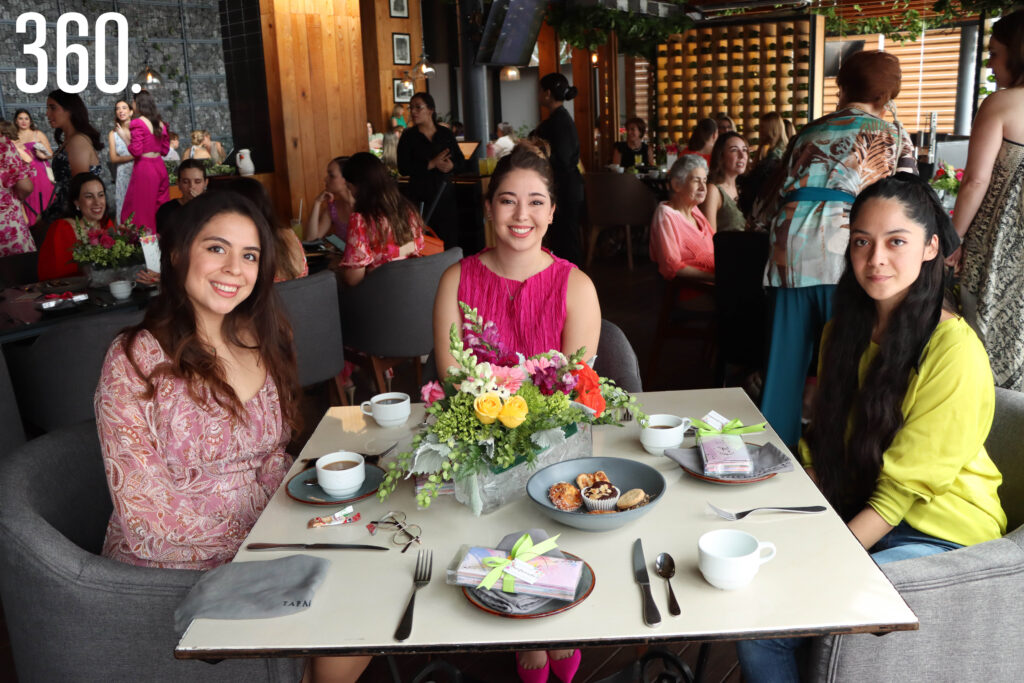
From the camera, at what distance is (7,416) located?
9.02 feet

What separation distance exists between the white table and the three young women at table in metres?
0.20

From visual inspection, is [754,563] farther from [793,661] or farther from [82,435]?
[82,435]

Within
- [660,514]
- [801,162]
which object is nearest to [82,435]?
[660,514]

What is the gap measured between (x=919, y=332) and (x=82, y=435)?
173 cm

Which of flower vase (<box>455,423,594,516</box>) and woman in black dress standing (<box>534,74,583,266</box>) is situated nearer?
flower vase (<box>455,423,594,516</box>)

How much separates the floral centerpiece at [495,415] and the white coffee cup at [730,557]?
33cm

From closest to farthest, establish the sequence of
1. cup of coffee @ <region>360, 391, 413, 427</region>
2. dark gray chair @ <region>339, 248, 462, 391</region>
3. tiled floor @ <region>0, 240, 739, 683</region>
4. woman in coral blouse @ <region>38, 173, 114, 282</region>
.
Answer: cup of coffee @ <region>360, 391, 413, 427</region>, tiled floor @ <region>0, 240, 739, 683</region>, dark gray chair @ <region>339, 248, 462, 391</region>, woman in coral blouse @ <region>38, 173, 114, 282</region>

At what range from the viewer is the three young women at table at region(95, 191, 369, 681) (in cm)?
161

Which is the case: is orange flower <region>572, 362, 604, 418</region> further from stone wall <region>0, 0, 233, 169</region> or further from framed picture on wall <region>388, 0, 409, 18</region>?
stone wall <region>0, 0, 233, 169</region>

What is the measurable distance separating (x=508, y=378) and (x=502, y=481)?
7.9 inches

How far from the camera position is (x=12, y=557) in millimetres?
1381

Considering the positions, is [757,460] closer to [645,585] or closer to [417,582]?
[645,585]

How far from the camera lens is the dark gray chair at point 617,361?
2353 mm

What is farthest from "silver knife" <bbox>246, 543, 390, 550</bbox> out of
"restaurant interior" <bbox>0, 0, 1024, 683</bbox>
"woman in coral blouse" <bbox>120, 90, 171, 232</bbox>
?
"woman in coral blouse" <bbox>120, 90, 171, 232</bbox>
